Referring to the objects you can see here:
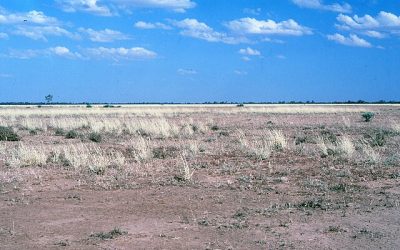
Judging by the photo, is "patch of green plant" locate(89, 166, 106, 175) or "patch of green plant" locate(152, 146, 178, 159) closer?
"patch of green plant" locate(89, 166, 106, 175)

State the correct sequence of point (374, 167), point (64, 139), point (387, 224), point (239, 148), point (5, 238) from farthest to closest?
point (64, 139), point (239, 148), point (374, 167), point (387, 224), point (5, 238)

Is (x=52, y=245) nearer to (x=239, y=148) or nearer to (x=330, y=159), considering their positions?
(x=330, y=159)

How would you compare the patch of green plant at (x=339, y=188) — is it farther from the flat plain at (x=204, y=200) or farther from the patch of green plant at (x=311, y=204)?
the patch of green plant at (x=311, y=204)

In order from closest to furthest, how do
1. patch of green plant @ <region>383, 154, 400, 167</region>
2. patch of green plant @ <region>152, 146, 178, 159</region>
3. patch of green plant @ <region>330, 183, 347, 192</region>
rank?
1. patch of green plant @ <region>330, 183, 347, 192</region>
2. patch of green plant @ <region>383, 154, 400, 167</region>
3. patch of green plant @ <region>152, 146, 178, 159</region>

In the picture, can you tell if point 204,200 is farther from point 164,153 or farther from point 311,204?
point 164,153

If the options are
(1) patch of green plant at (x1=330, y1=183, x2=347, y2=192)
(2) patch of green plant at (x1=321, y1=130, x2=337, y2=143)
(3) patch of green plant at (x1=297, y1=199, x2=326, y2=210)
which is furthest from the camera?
(2) patch of green plant at (x1=321, y1=130, x2=337, y2=143)

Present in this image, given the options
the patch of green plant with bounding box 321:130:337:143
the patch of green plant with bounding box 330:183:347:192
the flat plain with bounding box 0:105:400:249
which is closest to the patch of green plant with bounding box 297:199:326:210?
the flat plain with bounding box 0:105:400:249

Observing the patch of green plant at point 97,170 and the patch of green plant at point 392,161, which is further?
the patch of green plant at point 392,161

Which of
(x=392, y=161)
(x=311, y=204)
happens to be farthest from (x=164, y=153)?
(x=311, y=204)

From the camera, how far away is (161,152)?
57.2 ft

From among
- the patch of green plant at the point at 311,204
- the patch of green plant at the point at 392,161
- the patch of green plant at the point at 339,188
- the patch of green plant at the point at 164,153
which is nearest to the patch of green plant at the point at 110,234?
the patch of green plant at the point at 311,204

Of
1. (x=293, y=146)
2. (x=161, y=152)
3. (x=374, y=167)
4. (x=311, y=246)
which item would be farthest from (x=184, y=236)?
(x=293, y=146)

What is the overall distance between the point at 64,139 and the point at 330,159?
1383cm

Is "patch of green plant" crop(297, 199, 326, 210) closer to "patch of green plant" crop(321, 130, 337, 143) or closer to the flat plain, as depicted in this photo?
the flat plain
